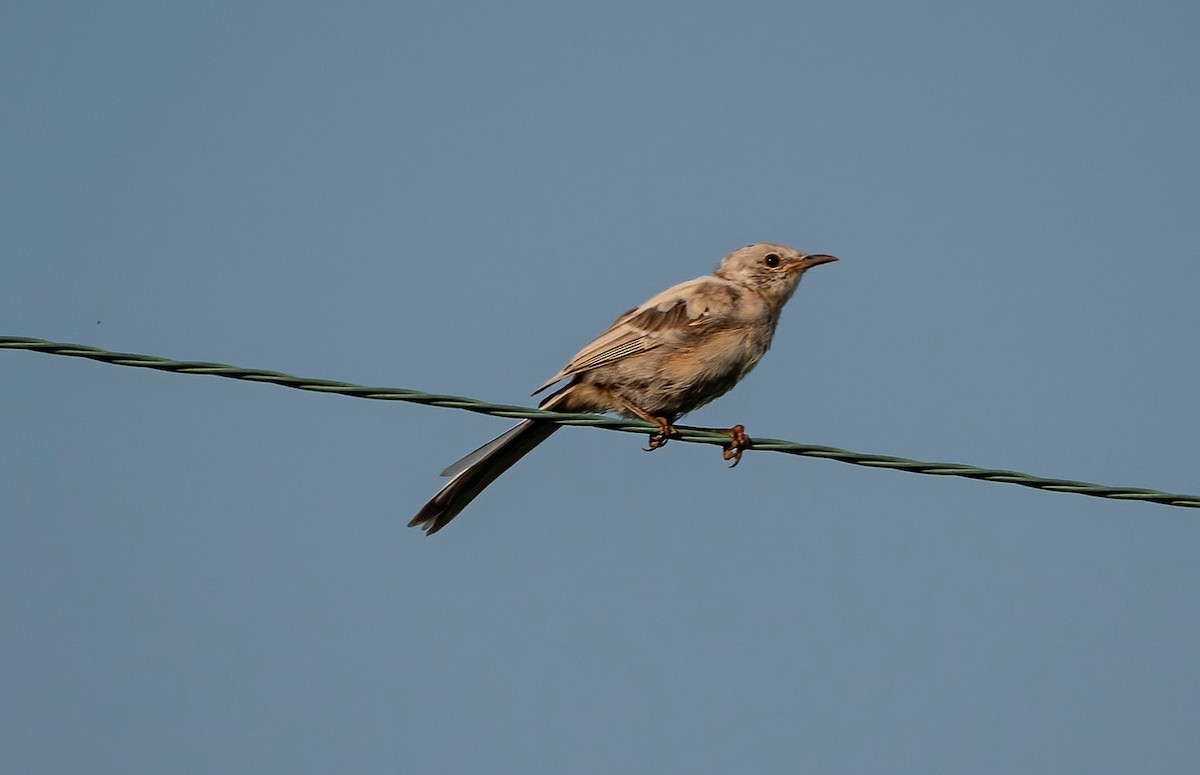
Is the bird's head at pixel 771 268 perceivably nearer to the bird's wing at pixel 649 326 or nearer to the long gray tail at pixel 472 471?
the bird's wing at pixel 649 326

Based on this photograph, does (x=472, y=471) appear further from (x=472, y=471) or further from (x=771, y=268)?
(x=771, y=268)

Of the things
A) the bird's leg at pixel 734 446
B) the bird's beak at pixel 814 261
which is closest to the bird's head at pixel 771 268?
the bird's beak at pixel 814 261

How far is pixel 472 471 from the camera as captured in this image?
7863 mm

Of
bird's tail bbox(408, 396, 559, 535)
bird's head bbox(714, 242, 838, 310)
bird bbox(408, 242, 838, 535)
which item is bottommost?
bird's tail bbox(408, 396, 559, 535)

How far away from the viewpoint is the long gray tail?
781 centimetres

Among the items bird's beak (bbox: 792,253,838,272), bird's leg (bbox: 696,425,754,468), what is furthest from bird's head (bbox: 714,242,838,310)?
bird's leg (bbox: 696,425,754,468)

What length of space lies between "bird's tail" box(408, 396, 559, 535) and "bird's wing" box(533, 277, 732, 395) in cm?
44

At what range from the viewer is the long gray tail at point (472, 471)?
25.6ft

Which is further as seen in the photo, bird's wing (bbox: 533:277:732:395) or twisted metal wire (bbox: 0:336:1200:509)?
bird's wing (bbox: 533:277:732:395)

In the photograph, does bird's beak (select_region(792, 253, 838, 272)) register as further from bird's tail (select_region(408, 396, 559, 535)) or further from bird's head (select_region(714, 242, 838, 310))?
bird's tail (select_region(408, 396, 559, 535))

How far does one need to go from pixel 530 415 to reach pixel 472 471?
2.12 metres

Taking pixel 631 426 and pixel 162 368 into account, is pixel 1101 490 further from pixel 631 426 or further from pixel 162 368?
pixel 162 368

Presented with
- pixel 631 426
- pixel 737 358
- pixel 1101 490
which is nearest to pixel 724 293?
pixel 737 358

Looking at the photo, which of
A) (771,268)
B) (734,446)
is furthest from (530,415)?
(771,268)
